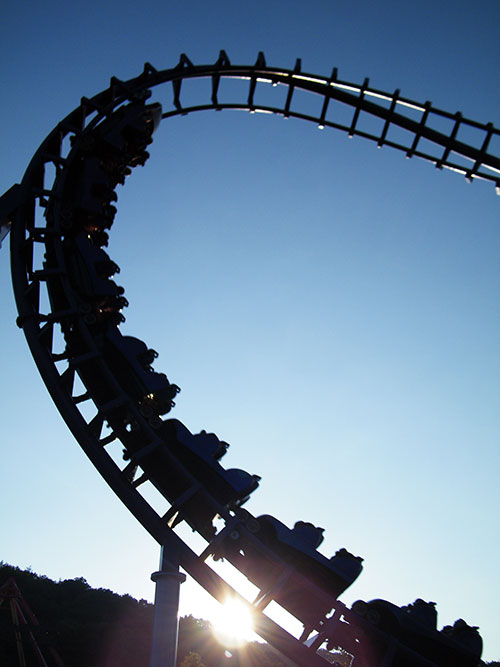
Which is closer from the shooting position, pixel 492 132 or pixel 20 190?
pixel 20 190

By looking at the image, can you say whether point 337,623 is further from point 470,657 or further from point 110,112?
point 110,112

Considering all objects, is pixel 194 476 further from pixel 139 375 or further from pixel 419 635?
pixel 419 635

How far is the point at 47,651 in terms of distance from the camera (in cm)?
3919

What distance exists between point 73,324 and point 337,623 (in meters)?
4.93

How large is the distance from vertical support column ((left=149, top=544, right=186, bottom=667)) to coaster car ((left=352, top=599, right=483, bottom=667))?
2.01 metres

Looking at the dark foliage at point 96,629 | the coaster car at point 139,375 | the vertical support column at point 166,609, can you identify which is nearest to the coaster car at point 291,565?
the vertical support column at point 166,609

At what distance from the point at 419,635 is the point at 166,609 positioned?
9.23 ft

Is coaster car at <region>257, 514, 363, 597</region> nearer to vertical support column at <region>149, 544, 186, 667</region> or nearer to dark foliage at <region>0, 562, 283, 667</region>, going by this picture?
vertical support column at <region>149, 544, 186, 667</region>

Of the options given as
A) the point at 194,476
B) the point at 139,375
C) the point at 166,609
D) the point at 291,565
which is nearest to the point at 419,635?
the point at 291,565

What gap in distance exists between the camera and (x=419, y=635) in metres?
5.79

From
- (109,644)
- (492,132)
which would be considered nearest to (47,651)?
(109,644)

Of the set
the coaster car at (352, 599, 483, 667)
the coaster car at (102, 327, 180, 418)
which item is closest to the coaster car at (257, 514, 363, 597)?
the coaster car at (352, 599, 483, 667)

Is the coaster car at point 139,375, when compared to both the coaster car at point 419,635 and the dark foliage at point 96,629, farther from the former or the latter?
the dark foliage at point 96,629

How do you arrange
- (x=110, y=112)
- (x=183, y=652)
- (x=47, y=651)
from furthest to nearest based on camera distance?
(x=183, y=652) → (x=47, y=651) → (x=110, y=112)
